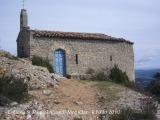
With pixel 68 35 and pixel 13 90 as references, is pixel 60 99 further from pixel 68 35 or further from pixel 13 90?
pixel 68 35

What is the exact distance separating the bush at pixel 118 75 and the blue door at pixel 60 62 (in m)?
4.16

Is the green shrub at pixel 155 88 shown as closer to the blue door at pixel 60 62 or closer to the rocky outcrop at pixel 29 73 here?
the blue door at pixel 60 62

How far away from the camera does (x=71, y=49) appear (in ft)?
72.9

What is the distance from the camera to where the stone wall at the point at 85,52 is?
69.6 ft

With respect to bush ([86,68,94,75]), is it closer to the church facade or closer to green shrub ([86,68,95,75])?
green shrub ([86,68,95,75])

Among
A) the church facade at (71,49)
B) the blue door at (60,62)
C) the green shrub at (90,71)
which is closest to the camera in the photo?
the church facade at (71,49)

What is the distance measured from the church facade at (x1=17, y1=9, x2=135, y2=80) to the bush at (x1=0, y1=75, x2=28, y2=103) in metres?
8.09

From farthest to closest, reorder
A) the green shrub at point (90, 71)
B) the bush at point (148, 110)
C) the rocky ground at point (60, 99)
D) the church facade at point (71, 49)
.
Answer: the green shrub at point (90, 71) → the church facade at point (71, 49) → the bush at point (148, 110) → the rocky ground at point (60, 99)

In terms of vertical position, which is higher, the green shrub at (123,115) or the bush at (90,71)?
the bush at (90,71)

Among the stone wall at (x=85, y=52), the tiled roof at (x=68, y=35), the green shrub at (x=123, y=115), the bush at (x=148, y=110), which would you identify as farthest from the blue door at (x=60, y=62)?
the green shrub at (x=123, y=115)

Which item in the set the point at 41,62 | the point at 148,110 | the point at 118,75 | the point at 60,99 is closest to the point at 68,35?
the point at 41,62

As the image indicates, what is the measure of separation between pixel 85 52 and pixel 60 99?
992 centimetres

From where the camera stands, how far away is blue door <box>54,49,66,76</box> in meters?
21.6

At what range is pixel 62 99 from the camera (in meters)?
13.4
